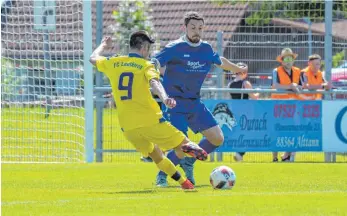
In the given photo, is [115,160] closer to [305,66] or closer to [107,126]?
[107,126]

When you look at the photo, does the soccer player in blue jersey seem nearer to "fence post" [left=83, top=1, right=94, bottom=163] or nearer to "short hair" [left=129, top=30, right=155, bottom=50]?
"short hair" [left=129, top=30, right=155, bottom=50]

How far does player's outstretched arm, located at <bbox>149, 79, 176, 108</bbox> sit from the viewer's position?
10703 millimetres

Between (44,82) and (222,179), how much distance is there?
24.0ft

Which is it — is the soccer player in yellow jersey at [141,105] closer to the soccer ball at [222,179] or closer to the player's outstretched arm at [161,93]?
the player's outstretched arm at [161,93]

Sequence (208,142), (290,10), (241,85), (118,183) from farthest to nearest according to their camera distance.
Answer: (290,10) < (241,85) < (118,183) < (208,142)

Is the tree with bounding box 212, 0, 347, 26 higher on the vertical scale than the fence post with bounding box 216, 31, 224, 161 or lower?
higher

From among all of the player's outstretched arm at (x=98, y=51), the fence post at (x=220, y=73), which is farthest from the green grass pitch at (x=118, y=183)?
the player's outstretched arm at (x=98, y=51)

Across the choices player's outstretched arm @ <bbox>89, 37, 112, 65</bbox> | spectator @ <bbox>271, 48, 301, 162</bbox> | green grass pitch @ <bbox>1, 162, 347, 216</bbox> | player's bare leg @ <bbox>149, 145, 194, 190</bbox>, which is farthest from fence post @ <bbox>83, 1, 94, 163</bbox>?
player's bare leg @ <bbox>149, 145, 194, 190</bbox>

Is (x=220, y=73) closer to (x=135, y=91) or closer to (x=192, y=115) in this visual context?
(x=192, y=115)

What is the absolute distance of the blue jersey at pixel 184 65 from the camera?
12.8m

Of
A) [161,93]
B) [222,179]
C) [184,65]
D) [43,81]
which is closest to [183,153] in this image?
[222,179]

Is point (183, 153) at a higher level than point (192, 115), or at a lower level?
lower

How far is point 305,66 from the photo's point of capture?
65.6 ft

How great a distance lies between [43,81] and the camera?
18.4 metres
